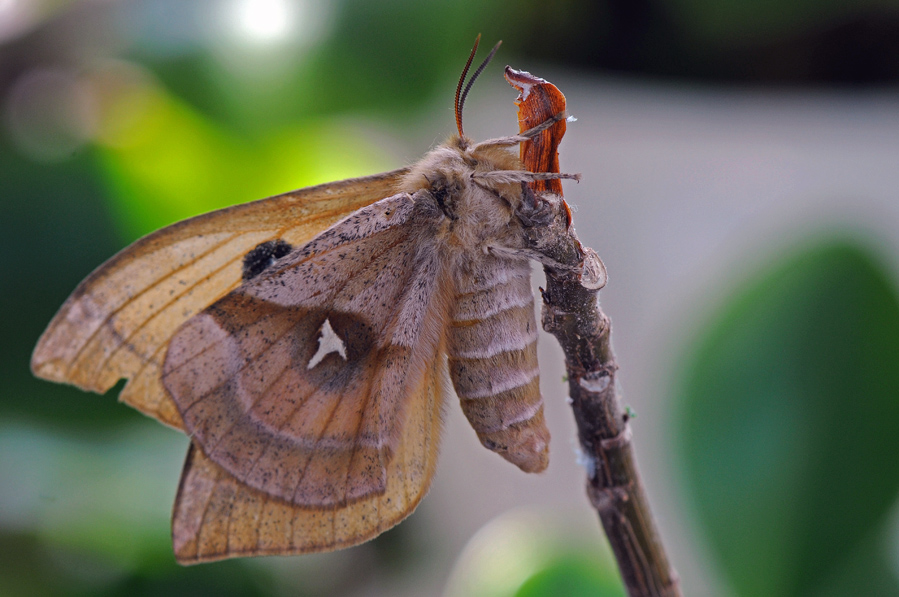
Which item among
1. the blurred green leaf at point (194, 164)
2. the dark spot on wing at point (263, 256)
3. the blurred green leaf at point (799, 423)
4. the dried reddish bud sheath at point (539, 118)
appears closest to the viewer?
the dried reddish bud sheath at point (539, 118)

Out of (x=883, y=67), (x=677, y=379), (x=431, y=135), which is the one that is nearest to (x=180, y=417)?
(x=677, y=379)

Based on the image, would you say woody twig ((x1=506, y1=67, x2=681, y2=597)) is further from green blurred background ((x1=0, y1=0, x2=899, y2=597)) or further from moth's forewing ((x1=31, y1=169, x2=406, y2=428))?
green blurred background ((x1=0, y1=0, x2=899, y2=597))

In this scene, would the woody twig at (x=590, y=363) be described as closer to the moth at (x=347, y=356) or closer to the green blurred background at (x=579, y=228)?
the moth at (x=347, y=356)

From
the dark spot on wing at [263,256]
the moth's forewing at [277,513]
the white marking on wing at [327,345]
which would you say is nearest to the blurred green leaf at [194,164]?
the dark spot on wing at [263,256]

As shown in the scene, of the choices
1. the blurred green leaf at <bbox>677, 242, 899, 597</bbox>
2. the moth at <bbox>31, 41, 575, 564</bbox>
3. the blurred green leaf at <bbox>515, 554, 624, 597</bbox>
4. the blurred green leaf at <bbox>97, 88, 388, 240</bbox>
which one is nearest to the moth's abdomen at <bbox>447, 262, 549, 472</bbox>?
the moth at <bbox>31, 41, 575, 564</bbox>

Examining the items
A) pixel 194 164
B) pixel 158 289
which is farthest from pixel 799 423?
pixel 194 164

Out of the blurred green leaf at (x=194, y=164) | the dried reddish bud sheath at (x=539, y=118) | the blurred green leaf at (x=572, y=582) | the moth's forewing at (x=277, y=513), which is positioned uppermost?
the blurred green leaf at (x=194, y=164)

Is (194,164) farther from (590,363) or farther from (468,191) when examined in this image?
(590,363)
